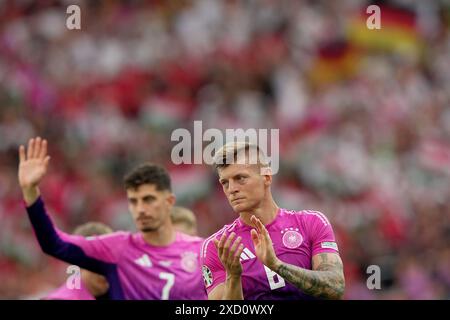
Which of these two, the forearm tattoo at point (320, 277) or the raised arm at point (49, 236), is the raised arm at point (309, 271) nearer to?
the forearm tattoo at point (320, 277)

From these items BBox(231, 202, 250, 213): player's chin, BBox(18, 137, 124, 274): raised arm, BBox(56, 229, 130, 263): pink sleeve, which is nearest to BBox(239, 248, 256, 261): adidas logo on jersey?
BBox(231, 202, 250, 213): player's chin

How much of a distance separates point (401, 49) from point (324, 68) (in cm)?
137

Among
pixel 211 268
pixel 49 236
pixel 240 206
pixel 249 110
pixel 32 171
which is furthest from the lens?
pixel 249 110

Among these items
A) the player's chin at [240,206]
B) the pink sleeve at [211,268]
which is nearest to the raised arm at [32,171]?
the pink sleeve at [211,268]

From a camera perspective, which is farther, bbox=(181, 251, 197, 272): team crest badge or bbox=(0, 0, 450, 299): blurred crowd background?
bbox=(0, 0, 450, 299): blurred crowd background

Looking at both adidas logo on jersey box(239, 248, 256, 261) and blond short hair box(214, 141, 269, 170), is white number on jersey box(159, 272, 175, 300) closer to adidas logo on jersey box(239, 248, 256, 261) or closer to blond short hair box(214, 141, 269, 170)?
adidas logo on jersey box(239, 248, 256, 261)

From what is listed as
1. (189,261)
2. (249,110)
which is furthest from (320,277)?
(249,110)

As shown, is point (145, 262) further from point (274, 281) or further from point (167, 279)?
point (274, 281)

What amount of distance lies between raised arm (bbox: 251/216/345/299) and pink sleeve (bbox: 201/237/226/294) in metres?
0.33

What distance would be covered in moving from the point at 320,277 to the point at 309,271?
0.08 metres

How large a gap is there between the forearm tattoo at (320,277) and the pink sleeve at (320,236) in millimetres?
68

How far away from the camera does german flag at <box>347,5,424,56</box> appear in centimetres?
1773

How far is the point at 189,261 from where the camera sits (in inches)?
368
